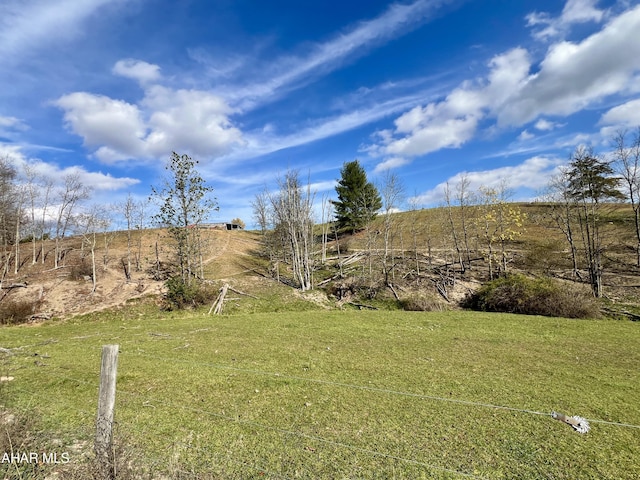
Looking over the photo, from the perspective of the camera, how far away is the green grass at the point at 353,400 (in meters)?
4.12

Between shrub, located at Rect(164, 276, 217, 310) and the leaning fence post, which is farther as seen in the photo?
shrub, located at Rect(164, 276, 217, 310)

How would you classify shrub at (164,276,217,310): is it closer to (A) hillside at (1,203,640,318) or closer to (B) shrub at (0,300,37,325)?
(A) hillside at (1,203,640,318)

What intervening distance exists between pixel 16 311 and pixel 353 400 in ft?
65.8

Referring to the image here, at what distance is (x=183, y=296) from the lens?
781 inches

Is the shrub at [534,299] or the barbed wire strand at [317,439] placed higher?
the barbed wire strand at [317,439]

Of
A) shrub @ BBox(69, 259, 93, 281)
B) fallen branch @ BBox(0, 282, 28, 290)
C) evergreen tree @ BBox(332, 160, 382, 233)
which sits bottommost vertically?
fallen branch @ BBox(0, 282, 28, 290)

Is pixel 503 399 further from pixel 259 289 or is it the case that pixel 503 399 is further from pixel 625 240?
pixel 625 240

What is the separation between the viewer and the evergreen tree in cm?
4156

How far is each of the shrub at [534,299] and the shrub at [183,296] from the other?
1676cm

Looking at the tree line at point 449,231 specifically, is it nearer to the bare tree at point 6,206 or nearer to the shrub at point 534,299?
the shrub at point 534,299

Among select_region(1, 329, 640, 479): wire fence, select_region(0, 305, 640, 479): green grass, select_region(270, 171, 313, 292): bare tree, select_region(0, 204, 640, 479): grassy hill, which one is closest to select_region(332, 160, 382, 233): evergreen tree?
select_region(270, 171, 313, 292): bare tree

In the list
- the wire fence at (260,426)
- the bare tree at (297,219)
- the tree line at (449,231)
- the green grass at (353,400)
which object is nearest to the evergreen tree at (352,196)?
the tree line at (449,231)

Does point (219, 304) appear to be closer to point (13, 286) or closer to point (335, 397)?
point (13, 286)

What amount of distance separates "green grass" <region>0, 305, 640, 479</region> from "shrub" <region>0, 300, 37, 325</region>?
682cm
